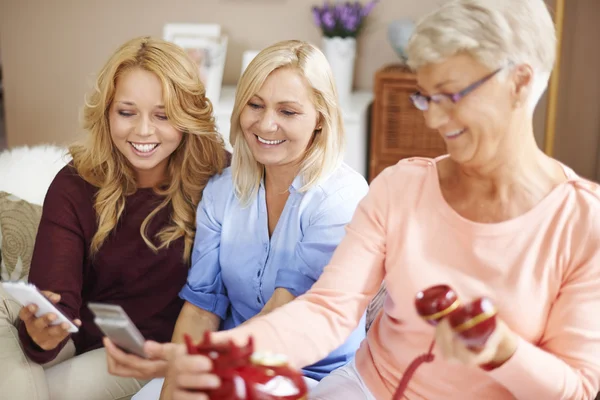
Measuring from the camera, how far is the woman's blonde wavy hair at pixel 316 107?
5.22ft

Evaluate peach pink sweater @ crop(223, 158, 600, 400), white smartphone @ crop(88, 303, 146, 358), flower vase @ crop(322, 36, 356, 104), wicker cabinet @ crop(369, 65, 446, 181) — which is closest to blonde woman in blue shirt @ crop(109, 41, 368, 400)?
peach pink sweater @ crop(223, 158, 600, 400)

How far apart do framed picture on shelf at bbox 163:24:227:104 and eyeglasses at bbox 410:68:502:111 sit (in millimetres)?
2506

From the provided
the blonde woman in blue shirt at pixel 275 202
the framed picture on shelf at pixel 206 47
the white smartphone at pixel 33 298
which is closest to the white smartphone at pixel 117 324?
the white smartphone at pixel 33 298

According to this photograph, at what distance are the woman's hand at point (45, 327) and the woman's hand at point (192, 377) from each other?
1.72ft

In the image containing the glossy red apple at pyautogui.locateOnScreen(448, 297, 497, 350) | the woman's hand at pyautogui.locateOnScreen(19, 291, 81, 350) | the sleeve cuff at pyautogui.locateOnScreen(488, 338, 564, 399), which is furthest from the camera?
the woman's hand at pyautogui.locateOnScreen(19, 291, 81, 350)

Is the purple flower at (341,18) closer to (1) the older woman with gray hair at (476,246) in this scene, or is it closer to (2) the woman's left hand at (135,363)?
(1) the older woman with gray hair at (476,246)

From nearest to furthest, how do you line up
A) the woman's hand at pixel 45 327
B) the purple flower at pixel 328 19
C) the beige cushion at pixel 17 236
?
the woman's hand at pixel 45 327, the beige cushion at pixel 17 236, the purple flower at pixel 328 19

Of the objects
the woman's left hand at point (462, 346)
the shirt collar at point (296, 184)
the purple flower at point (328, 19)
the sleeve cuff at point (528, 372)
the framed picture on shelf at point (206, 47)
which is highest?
the purple flower at point (328, 19)

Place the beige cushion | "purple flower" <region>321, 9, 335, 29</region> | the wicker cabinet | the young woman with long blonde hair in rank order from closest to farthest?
the young woman with long blonde hair, the beige cushion, the wicker cabinet, "purple flower" <region>321, 9, 335, 29</region>

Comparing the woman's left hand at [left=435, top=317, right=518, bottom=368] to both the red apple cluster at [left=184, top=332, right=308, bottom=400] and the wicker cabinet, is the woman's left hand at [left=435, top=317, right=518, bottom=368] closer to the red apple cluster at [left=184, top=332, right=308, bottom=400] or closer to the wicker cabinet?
the red apple cluster at [left=184, top=332, right=308, bottom=400]

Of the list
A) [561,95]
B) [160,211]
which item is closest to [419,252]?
[160,211]

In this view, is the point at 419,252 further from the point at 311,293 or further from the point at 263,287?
the point at 263,287

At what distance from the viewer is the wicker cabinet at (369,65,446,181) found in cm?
331

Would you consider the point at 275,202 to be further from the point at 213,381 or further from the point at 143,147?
the point at 213,381
